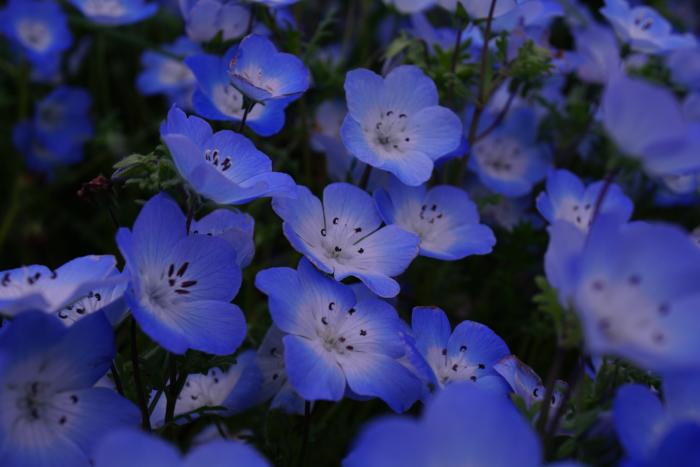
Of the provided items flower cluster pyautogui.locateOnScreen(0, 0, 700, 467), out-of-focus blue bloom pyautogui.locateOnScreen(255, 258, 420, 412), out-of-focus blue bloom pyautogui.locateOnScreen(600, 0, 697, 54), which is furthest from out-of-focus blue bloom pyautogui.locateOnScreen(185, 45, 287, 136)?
out-of-focus blue bloom pyautogui.locateOnScreen(600, 0, 697, 54)

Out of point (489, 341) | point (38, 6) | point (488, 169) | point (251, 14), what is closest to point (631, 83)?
point (489, 341)

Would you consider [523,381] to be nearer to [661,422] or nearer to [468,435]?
[661,422]

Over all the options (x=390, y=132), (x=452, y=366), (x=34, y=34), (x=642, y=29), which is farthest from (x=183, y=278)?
(x=34, y=34)

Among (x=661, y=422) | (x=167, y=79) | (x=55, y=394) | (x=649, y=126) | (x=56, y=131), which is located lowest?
(x=56, y=131)

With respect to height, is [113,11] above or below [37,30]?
above

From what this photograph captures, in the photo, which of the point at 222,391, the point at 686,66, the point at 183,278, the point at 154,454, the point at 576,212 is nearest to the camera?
the point at 154,454

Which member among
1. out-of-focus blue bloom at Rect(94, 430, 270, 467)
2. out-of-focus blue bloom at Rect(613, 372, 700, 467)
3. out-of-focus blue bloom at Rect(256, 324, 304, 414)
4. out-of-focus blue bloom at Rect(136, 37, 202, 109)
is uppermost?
out-of-focus blue bloom at Rect(613, 372, 700, 467)

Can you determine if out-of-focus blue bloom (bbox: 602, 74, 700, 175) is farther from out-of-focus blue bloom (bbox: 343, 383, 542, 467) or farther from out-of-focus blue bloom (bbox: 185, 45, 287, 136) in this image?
out-of-focus blue bloom (bbox: 185, 45, 287, 136)

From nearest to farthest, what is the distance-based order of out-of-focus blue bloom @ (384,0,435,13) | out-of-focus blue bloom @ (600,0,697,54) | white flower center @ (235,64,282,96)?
A: 1. white flower center @ (235,64,282,96)
2. out-of-focus blue bloom @ (600,0,697,54)
3. out-of-focus blue bloom @ (384,0,435,13)
